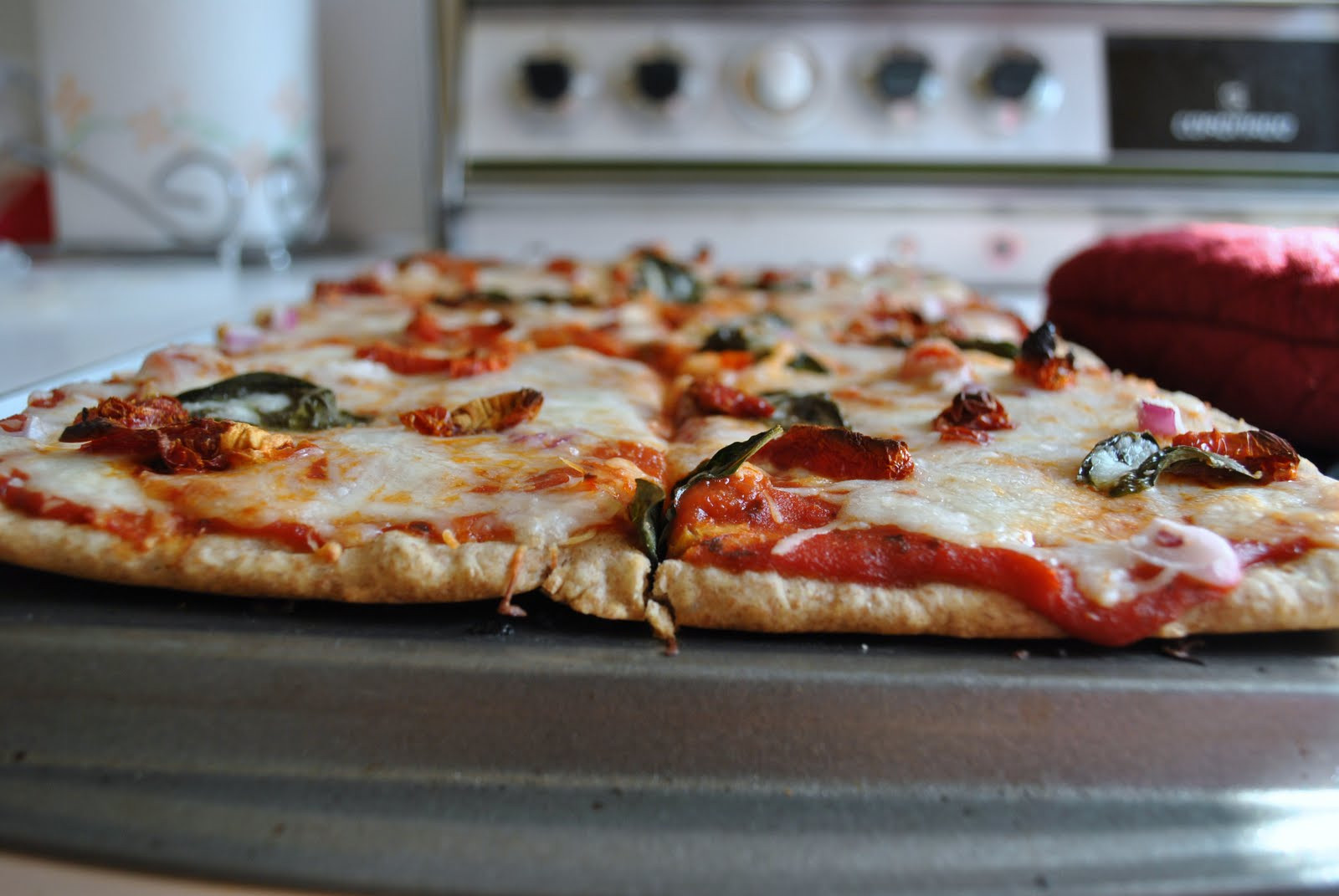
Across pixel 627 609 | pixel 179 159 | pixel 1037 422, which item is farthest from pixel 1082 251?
pixel 179 159

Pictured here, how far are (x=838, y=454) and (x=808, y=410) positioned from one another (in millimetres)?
259

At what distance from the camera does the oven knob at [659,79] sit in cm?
270

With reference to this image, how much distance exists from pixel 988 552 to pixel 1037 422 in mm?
412

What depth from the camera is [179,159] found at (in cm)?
246

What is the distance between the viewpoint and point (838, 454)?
0.97 m

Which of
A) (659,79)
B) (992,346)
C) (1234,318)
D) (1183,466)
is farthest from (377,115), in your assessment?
(1183,466)

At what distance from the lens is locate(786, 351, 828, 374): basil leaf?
1.50 meters

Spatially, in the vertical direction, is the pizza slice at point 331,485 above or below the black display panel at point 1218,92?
below

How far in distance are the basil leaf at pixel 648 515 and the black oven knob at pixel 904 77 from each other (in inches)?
83.8

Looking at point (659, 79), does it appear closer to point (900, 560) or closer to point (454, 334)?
point (454, 334)

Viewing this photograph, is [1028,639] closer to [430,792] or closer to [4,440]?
[430,792]

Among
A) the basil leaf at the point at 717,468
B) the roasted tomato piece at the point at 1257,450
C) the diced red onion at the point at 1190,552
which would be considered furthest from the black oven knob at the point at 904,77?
the diced red onion at the point at 1190,552

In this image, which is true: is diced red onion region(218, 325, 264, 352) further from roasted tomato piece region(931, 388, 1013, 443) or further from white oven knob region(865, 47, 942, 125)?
white oven knob region(865, 47, 942, 125)

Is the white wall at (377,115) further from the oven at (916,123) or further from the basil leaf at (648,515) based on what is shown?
the basil leaf at (648,515)
